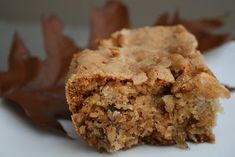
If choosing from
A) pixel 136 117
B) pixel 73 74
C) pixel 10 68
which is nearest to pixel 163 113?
pixel 136 117

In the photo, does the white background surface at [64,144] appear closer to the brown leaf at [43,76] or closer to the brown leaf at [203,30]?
the brown leaf at [43,76]

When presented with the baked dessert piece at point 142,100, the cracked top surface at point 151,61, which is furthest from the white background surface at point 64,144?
the cracked top surface at point 151,61

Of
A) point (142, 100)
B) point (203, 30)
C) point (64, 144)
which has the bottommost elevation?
point (64, 144)

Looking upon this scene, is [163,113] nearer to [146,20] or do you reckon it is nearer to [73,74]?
[73,74]

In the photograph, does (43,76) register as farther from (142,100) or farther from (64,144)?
(142,100)

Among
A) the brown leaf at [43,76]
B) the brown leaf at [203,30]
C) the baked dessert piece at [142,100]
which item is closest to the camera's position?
the baked dessert piece at [142,100]

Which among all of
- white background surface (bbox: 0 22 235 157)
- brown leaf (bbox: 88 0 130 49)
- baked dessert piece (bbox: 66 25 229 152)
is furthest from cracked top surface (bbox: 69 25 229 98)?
brown leaf (bbox: 88 0 130 49)

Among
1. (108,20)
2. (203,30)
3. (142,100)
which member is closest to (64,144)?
(142,100)
